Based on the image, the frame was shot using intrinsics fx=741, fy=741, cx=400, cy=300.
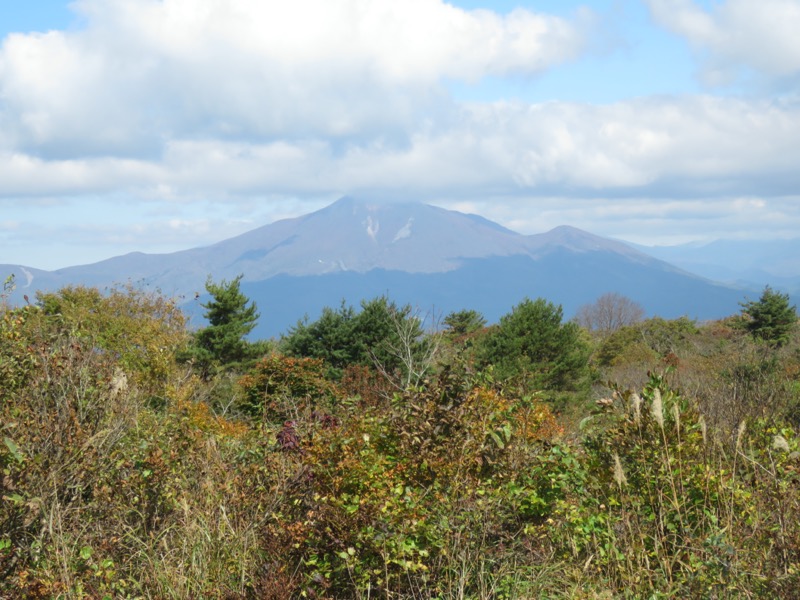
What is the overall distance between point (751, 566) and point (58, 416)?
356 centimetres

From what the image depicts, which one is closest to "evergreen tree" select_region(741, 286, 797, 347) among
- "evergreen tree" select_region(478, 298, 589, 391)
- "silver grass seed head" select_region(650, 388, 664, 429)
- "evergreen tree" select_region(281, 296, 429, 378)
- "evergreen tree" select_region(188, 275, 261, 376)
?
"evergreen tree" select_region(478, 298, 589, 391)

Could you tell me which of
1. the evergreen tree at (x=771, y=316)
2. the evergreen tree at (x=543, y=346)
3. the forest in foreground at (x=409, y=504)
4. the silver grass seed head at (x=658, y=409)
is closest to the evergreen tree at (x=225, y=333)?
the evergreen tree at (x=543, y=346)

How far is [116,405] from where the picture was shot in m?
4.61

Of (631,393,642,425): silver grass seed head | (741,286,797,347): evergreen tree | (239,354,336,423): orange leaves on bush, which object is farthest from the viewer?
(741,286,797,347): evergreen tree

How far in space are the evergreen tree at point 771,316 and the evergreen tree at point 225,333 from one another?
2335cm

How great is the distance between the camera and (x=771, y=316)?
3534 cm

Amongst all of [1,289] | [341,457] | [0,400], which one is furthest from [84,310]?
[341,457]

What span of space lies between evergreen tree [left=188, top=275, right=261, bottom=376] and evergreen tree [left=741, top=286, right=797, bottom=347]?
919 inches

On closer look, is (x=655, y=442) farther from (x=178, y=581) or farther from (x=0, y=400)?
(x=0, y=400)

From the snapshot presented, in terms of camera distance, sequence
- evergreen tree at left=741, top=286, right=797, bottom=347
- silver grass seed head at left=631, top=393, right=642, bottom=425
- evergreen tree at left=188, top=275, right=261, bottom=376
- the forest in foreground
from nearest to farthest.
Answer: the forest in foreground, silver grass seed head at left=631, top=393, right=642, bottom=425, evergreen tree at left=188, top=275, right=261, bottom=376, evergreen tree at left=741, top=286, right=797, bottom=347

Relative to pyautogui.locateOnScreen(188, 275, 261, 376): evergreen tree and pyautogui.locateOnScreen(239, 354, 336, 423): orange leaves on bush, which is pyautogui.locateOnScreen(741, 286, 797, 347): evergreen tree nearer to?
pyautogui.locateOnScreen(188, 275, 261, 376): evergreen tree

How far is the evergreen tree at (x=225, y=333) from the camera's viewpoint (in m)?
28.6

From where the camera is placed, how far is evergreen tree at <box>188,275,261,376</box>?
28.6 meters

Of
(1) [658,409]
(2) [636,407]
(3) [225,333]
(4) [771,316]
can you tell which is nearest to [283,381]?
(2) [636,407]
